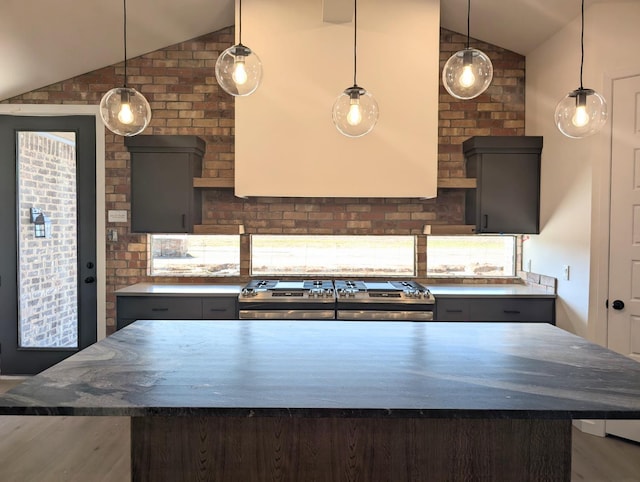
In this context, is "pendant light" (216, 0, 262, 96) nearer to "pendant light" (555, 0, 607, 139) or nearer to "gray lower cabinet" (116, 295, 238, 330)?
"pendant light" (555, 0, 607, 139)

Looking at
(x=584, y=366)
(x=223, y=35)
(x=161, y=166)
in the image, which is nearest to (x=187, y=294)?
(x=161, y=166)

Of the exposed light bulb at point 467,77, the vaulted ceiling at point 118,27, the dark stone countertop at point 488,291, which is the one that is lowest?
the dark stone countertop at point 488,291

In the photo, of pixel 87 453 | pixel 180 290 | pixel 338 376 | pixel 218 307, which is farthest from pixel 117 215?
pixel 338 376

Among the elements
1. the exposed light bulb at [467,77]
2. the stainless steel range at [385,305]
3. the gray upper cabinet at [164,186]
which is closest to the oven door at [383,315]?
the stainless steel range at [385,305]

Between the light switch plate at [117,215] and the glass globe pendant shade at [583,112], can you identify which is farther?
the light switch plate at [117,215]

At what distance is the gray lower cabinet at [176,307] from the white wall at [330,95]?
3.11 feet

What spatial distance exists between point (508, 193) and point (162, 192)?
117 inches

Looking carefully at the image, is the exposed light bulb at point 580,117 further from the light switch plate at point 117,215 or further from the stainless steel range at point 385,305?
the light switch plate at point 117,215

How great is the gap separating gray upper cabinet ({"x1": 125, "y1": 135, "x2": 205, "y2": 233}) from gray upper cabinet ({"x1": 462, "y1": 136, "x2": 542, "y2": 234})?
247cm

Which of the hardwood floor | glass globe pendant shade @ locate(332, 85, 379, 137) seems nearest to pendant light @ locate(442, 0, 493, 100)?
glass globe pendant shade @ locate(332, 85, 379, 137)

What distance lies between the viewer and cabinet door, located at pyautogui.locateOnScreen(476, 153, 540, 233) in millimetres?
3840

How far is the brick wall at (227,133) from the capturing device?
415 centimetres

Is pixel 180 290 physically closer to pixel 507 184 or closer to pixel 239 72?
pixel 239 72

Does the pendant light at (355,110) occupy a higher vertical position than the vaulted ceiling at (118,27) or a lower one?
lower
